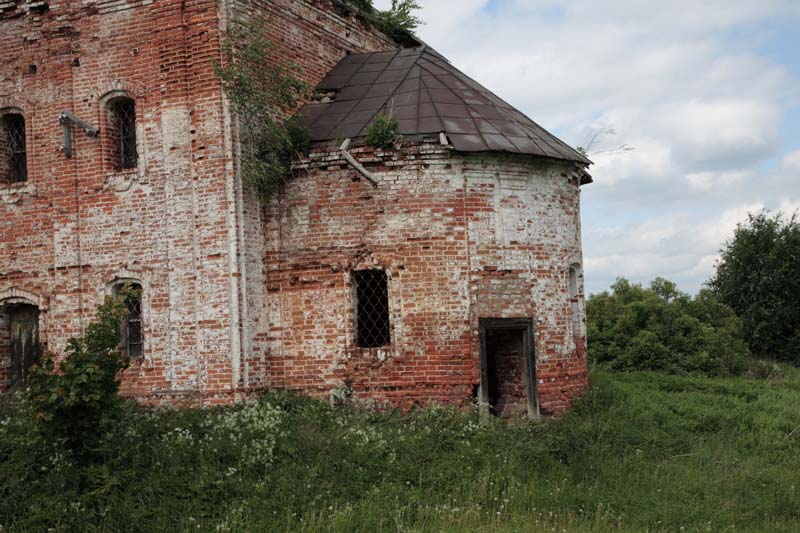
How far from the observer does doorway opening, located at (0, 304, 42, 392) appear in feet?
43.7

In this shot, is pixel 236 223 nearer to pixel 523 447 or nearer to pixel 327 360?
pixel 327 360

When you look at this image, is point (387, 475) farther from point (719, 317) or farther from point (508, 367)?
point (719, 317)

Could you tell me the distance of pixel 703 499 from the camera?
9742 millimetres

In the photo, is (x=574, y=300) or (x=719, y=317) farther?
(x=719, y=317)

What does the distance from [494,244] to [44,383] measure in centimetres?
607

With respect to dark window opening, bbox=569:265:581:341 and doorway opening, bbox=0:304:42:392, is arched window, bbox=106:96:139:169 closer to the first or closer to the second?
doorway opening, bbox=0:304:42:392

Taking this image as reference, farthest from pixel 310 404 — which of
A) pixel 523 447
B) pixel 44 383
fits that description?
pixel 44 383

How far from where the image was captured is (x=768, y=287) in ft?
82.4

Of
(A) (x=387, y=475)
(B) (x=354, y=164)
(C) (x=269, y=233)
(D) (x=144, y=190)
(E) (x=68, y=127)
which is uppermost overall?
(E) (x=68, y=127)

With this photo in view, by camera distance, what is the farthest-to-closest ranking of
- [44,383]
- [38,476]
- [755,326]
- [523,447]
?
1. [755,326]
2. [523,447]
3. [38,476]
4. [44,383]

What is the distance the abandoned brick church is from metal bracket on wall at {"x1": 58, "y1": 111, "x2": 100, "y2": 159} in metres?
0.03

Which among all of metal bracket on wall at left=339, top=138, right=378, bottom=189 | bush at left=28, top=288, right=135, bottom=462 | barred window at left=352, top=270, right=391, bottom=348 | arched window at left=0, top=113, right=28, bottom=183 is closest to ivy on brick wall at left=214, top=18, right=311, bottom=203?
metal bracket on wall at left=339, top=138, right=378, bottom=189

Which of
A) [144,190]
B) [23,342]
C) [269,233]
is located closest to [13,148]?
[144,190]

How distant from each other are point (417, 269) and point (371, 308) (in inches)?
36.6
